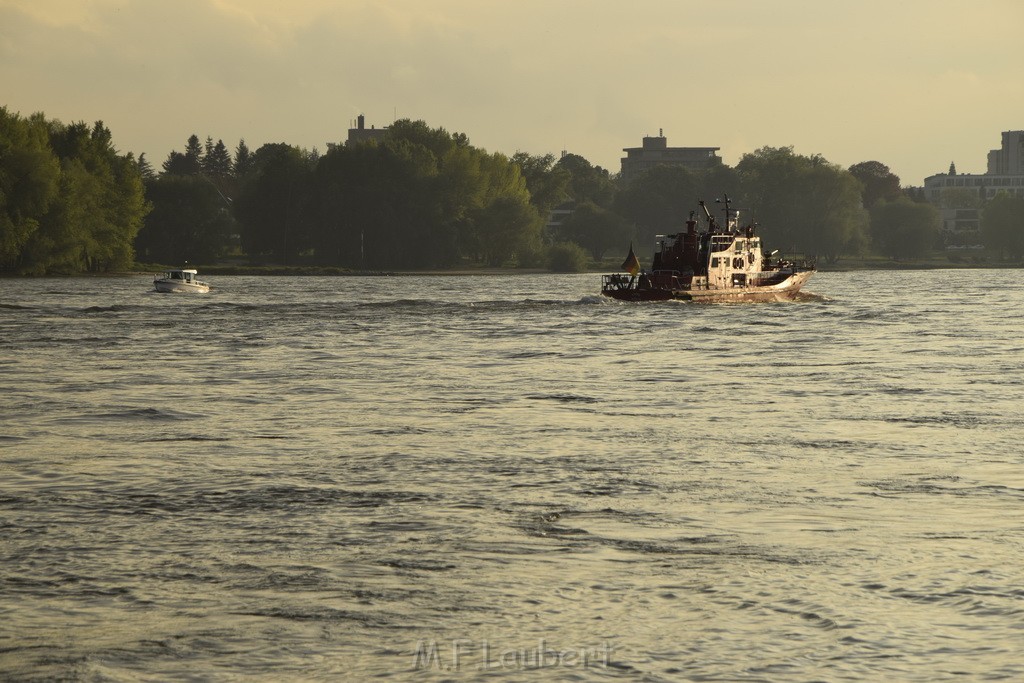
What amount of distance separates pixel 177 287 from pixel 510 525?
345ft

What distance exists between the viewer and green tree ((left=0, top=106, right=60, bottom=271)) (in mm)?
134250

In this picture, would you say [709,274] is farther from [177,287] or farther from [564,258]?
[564,258]

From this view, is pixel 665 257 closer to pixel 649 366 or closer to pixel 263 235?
pixel 649 366

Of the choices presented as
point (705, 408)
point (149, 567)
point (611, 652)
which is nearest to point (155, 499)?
point (149, 567)

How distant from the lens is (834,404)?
33.3 metres

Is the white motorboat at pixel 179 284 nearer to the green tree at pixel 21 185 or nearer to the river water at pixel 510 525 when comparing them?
the green tree at pixel 21 185

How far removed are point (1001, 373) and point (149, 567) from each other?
31992mm

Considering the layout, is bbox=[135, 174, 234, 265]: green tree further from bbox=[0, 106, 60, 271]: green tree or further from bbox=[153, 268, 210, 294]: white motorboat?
bbox=[153, 268, 210, 294]: white motorboat

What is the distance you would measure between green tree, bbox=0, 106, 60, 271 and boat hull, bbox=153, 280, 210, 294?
22.1 meters

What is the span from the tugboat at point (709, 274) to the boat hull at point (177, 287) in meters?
33.8

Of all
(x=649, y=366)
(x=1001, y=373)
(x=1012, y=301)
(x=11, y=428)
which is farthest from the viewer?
(x=1012, y=301)

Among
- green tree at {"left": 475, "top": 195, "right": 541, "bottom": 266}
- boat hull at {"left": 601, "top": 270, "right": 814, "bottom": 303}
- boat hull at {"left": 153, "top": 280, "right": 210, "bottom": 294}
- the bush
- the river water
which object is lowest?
the river water

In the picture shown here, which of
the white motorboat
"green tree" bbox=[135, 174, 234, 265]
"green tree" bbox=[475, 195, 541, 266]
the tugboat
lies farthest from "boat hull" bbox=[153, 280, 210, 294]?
"green tree" bbox=[475, 195, 541, 266]

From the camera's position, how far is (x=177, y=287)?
392ft
